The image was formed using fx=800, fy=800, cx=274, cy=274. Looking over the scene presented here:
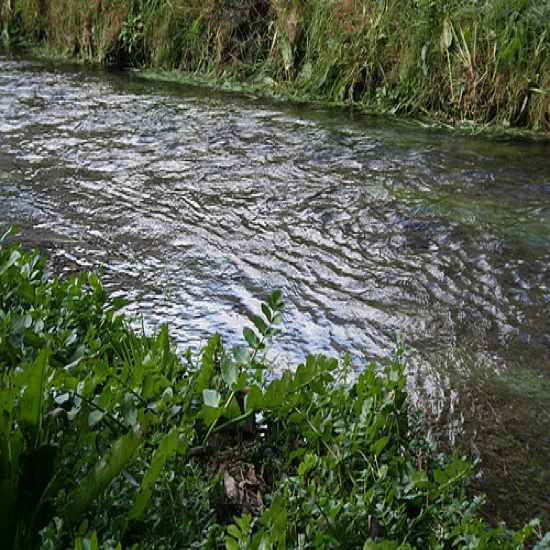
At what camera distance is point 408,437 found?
242cm

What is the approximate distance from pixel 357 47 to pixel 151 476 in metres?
6.37

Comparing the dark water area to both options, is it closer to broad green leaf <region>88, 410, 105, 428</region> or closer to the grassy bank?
the grassy bank

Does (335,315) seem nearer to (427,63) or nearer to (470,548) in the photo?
(470,548)

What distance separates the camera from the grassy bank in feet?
21.8

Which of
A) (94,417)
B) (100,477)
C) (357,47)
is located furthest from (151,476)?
(357,47)

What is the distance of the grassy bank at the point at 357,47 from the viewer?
6.64 meters

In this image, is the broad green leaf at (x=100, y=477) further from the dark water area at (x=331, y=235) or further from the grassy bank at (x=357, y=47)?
the grassy bank at (x=357, y=47)

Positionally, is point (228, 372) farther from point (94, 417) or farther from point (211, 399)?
point (94, 417)

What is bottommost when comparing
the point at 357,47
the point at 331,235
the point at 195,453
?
the point at 331,235

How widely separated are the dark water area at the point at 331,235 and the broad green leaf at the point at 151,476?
1.09m

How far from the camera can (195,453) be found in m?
2.19

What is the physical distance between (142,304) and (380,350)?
1102mm

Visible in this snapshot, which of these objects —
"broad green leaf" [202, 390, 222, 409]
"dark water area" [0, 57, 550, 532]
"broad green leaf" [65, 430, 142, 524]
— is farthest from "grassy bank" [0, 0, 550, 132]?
"broad green leaf" [65, 430, 142, 524]

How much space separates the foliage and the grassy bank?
4870 millimetres
